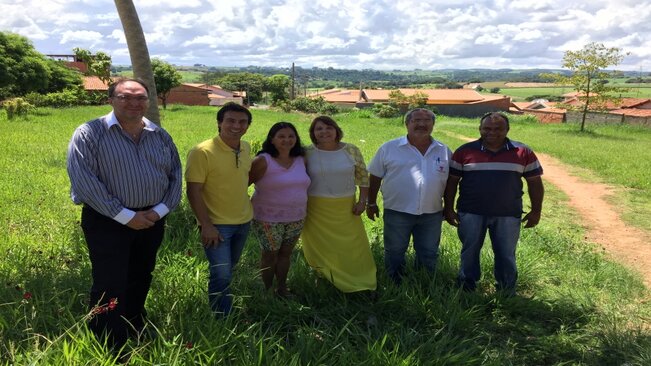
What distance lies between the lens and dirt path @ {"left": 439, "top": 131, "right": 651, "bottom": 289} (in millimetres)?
5880

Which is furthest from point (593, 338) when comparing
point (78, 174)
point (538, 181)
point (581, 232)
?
point (581, 232)

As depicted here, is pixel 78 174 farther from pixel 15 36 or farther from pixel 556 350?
pixel 15 36

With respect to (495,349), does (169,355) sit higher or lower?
higher

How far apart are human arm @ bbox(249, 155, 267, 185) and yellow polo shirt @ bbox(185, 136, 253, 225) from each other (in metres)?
0.13

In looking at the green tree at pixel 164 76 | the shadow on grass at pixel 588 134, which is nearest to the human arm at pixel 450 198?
the shadow on grass at pixel 588 134

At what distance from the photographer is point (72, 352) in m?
2.28

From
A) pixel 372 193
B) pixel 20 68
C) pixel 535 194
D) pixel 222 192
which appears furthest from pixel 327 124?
pixel 20 68

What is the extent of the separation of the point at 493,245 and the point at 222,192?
2352 mm

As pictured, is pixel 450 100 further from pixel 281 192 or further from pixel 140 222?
pixel 140 222

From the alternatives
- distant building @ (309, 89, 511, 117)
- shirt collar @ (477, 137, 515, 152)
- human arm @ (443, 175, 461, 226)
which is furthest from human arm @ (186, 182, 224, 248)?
distant building @ (309, 89, 511, 117)

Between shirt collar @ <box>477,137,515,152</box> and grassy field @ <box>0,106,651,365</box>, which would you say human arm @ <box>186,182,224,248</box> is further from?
shirt collar @ <box>477,137,515,152</box>

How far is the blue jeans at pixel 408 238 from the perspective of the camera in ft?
12.9

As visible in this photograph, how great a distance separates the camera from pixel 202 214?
3086mm

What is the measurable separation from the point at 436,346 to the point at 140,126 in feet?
7.50
